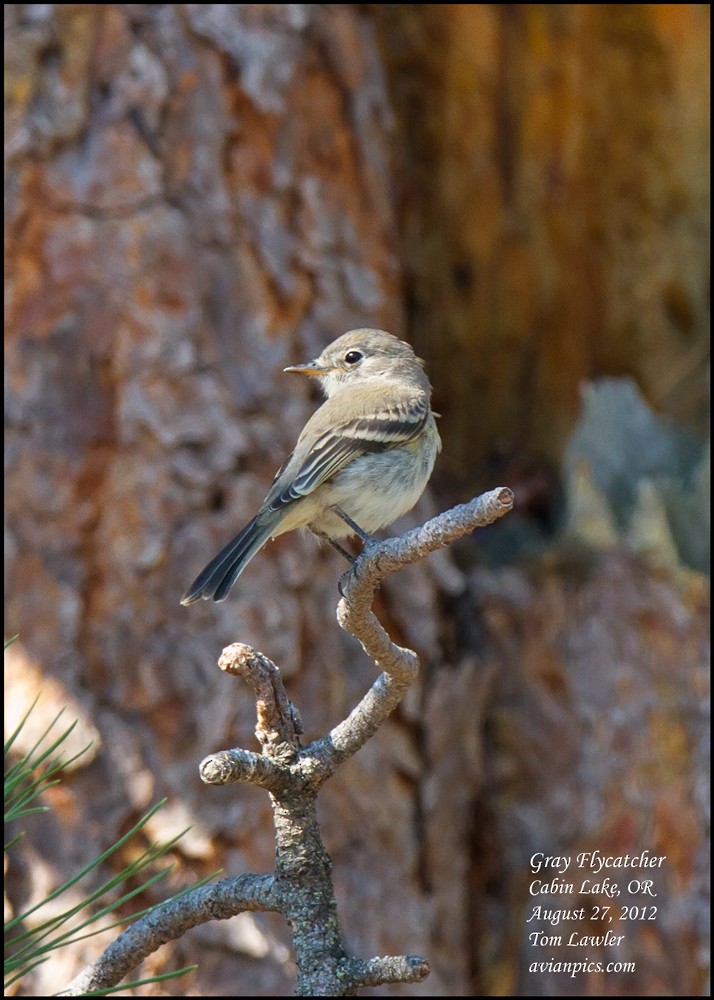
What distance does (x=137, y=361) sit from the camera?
3.66 metres

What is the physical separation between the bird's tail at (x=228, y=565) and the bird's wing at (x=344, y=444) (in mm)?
72

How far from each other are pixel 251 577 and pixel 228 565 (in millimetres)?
964

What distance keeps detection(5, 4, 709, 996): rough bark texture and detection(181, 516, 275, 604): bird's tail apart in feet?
2.60

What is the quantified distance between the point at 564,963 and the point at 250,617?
1.57 metres

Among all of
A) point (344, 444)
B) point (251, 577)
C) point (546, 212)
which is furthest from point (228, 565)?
point (546, 212)

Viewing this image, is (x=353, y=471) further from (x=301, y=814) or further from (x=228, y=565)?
(x=301, y=814)

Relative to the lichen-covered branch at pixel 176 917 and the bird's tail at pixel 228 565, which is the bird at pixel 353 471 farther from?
the lichen-covered branch at pixel 176 917

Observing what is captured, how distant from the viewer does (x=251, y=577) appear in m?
3.65

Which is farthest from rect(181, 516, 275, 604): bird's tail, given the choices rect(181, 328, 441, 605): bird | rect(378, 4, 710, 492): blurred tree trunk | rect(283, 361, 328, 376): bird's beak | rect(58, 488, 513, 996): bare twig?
rect(378, 4, 710, 492): blurred tree trunk

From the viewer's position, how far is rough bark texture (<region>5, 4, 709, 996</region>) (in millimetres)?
3492

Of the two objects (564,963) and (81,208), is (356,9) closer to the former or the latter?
(81,208)

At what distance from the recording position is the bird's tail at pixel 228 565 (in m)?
2.60

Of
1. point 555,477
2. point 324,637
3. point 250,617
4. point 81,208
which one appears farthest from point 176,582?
point 555,477

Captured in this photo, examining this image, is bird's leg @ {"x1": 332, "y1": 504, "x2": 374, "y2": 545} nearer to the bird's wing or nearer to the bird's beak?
the bird's wing
